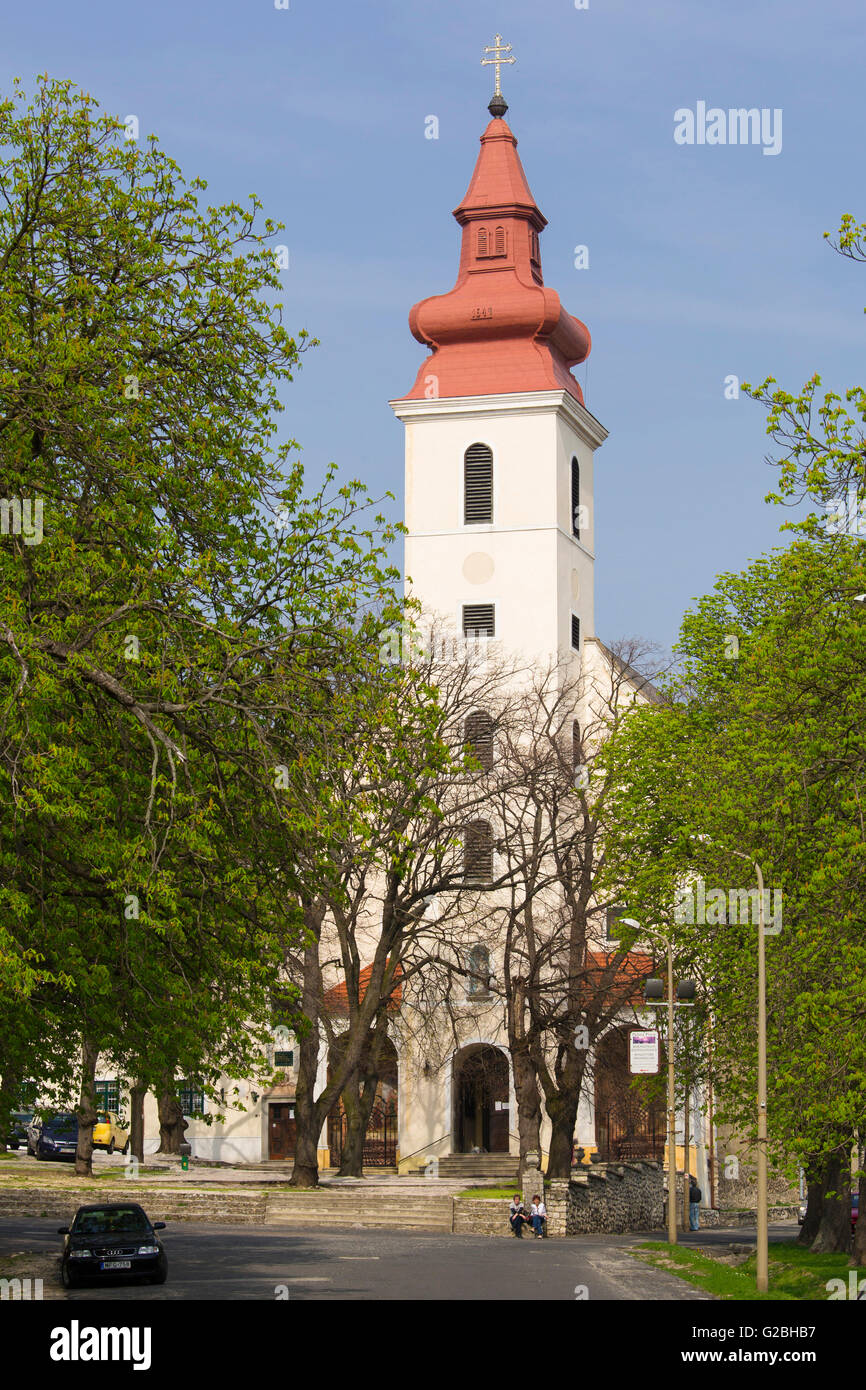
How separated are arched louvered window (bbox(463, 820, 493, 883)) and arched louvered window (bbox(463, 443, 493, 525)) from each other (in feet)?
55.7

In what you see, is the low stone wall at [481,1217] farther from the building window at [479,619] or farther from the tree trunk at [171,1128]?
the building window at [479,619]

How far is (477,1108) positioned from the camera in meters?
61.2

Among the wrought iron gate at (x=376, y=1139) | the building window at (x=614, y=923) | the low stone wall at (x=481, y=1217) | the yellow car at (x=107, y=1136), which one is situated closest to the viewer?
the low stone wall at (x=481, y=1217)

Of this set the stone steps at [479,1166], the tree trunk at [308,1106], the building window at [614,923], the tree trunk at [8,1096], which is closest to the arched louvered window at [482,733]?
the building window at [614,923]

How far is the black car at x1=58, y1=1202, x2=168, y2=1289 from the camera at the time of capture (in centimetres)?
2469

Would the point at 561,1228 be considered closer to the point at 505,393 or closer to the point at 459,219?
the point at 505,393

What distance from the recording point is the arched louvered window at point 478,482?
65.8m

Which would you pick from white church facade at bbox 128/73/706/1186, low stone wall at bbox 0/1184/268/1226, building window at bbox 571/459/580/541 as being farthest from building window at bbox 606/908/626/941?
building window at bbox 571/459/580/541

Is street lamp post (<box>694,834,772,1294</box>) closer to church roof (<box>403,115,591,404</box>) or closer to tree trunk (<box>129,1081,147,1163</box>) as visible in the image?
tree trunk (<box>129,1081,147,1163</box>)

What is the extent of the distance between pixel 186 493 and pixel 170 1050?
19.5 feet

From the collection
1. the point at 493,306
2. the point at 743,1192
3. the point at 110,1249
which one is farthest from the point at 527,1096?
the point at 493,306

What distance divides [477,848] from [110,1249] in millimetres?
26029

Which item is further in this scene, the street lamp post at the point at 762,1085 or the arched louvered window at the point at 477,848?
the arched louvered window at the point at 477,848

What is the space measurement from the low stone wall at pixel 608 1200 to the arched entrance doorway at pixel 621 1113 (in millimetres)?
2834
